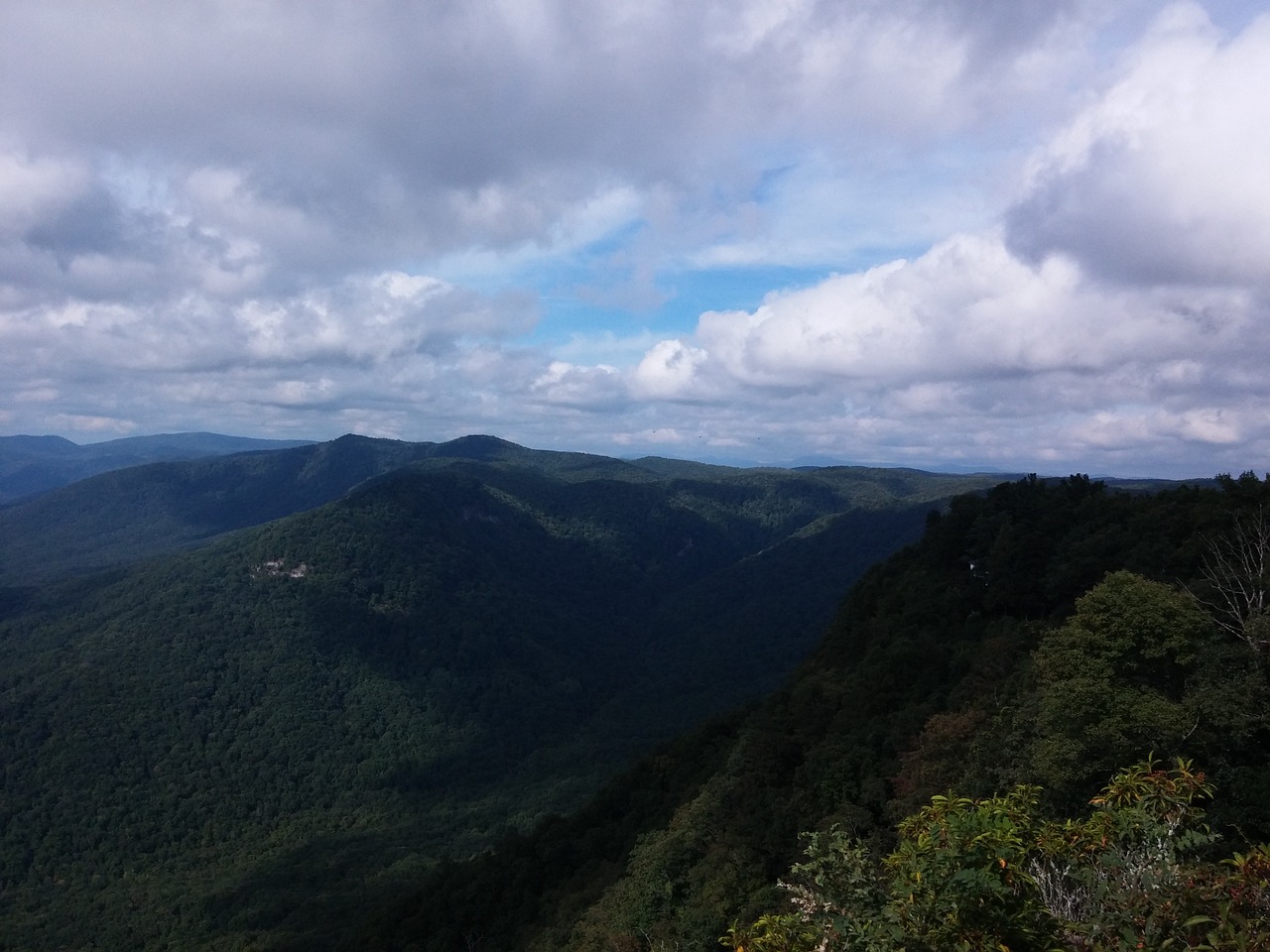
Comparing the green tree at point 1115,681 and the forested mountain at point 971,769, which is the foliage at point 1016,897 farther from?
the green tree at point 1115,681

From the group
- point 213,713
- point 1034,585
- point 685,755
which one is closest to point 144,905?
point 213,713

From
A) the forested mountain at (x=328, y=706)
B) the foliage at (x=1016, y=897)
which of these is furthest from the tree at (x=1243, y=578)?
the forested mountain at (x=328, y=706)

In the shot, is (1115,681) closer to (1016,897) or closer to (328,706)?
(1016,897)

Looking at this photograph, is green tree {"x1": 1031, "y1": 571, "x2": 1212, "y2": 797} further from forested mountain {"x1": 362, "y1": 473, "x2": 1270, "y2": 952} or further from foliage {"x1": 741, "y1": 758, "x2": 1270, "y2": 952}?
foliage {"x1": 741, "y1": 758, "x2": 1270, "y2": 952}

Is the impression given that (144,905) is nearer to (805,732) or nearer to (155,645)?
(155,645)

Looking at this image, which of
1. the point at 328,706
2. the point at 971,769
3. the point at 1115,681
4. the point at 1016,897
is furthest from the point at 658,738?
the point at 1016,897

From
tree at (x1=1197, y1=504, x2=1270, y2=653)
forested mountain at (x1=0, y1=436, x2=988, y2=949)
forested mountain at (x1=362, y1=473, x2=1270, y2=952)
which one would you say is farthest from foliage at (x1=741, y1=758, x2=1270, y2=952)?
forested mountain at (x1=0, y1=436, x2=988, y2=949)
